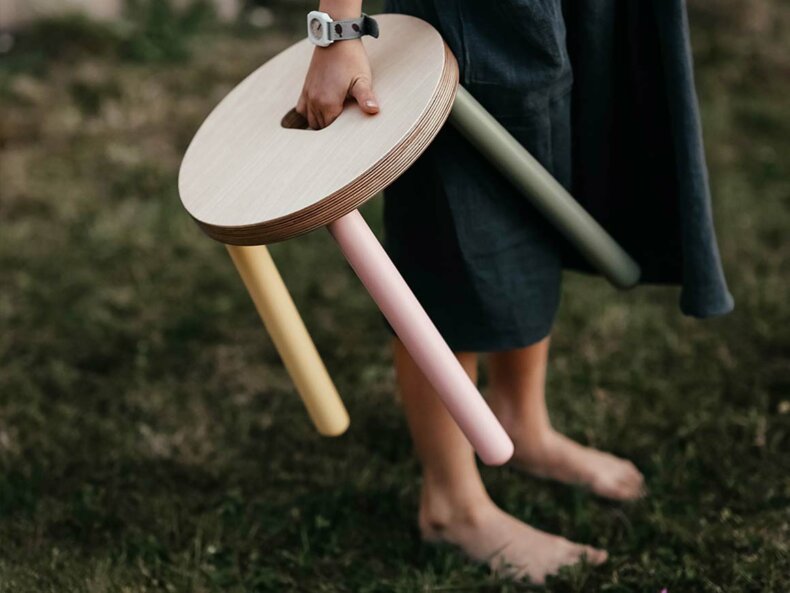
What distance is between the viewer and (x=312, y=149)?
1.12m

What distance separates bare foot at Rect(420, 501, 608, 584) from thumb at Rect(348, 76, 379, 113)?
0.68 metres

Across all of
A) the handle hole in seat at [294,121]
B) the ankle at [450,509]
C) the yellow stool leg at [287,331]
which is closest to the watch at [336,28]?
the handle hole in seat at [294,121]

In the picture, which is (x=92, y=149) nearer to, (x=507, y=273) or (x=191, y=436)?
(x=191, y=436)

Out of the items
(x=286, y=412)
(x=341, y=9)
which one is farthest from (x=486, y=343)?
(x=286, y=412)

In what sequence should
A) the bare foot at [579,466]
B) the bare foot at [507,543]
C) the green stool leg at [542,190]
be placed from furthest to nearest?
the bare foot at [579,466] < the bare foot at [507,543] < the green stool leg at [542,190]

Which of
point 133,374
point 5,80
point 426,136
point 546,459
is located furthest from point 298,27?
point 426,136

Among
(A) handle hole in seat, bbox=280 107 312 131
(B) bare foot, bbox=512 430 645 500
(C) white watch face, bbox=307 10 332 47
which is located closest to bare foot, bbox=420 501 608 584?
(B) bare foot, bbox=512 430 645 500

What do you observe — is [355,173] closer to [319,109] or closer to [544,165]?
[319,109]

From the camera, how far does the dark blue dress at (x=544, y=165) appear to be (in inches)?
47.9

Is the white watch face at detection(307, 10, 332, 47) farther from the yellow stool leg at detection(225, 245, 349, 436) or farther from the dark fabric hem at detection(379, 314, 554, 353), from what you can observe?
the dark fabric hem at detection(379, 314, 554, 353)

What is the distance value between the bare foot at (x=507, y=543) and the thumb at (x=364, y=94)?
683mm

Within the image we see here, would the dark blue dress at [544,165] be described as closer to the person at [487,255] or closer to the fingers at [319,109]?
the person at [487,255]

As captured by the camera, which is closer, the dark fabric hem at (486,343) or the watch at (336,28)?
the watch at (336,28)

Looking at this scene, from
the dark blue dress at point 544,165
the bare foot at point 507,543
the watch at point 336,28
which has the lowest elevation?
the bare foot at point 507,543
